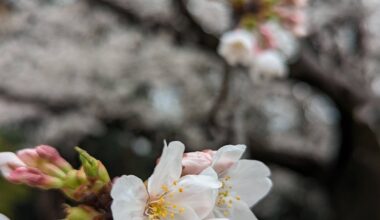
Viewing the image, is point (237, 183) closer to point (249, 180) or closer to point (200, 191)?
point (249, 180)

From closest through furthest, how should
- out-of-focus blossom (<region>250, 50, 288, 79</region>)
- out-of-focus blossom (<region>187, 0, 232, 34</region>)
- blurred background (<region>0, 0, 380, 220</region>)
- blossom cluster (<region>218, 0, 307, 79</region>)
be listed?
blossom cluster (<region>218, 0, 307, 79</region>)
out-of-focus blossom (<region>250, 50, 288, 79</region>)
blurred background (<region>0, 0, 380, 220</region>)
out-of-focus blossom (<region>187, 0, 232, 34</region>)

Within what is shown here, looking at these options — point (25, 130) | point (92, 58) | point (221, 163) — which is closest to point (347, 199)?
point (92, 58)

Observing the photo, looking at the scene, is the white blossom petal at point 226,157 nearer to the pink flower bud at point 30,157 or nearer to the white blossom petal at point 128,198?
the white blossom petal at point 128,198

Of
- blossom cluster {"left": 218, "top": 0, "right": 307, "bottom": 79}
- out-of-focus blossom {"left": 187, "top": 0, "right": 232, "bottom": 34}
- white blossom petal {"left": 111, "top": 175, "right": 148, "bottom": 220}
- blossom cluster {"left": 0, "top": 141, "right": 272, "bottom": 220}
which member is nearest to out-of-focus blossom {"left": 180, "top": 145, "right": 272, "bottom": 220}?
blossom cluster {"left": 0, "top": 141, "right": 272, "bottom": 220}

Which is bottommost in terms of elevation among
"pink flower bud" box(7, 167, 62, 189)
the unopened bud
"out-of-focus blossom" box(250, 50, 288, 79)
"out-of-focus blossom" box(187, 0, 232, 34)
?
the unopened bud

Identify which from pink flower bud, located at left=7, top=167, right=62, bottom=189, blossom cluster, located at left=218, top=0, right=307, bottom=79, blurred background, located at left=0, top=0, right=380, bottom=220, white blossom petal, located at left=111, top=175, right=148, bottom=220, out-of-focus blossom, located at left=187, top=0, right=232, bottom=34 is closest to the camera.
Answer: white blossom petal, located at left=111, top=175, right=148, bottom=220

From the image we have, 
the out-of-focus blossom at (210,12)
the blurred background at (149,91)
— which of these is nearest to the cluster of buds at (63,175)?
the blurred background at (149,91)

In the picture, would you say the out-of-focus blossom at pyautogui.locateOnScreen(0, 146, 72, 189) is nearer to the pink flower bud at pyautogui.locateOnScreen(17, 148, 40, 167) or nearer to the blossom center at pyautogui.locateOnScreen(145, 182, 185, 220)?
the pink flower bud at pyautogui.locateOnScreen(17, 148, 40, 167)
